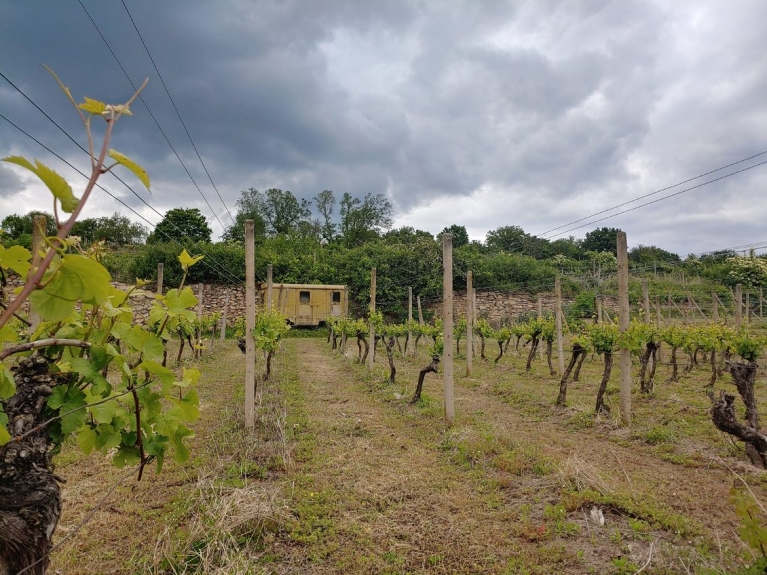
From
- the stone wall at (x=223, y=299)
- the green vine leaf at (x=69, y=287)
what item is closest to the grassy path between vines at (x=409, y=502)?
the green vine leaf at (x=69, y=287)

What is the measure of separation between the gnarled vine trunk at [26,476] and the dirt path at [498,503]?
6.79 feet

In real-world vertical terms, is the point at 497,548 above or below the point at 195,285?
below

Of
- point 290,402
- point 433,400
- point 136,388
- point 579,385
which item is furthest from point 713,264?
point 136,388

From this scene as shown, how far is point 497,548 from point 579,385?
7857 millimetres

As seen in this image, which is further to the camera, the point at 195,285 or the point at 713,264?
the point at 713,264

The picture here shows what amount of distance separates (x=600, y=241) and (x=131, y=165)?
52.3 meters

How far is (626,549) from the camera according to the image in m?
3.32

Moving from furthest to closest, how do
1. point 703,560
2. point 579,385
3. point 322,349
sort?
point 322,349 → point 579,385 → point 703,560

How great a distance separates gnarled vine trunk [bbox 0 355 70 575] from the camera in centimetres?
142

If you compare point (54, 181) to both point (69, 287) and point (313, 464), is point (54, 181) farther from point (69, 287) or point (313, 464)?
point (313, 464)

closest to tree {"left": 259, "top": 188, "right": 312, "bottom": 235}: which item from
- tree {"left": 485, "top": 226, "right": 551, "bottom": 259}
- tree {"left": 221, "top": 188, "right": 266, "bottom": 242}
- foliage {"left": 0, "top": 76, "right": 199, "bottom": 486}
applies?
tree {"left": 221, "top": 188, "right": 266, "bottom": 242}

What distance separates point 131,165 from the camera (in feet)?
2.71

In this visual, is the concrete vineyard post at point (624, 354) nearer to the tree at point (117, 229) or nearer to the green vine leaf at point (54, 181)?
the green vine leaf at point (54, 181)

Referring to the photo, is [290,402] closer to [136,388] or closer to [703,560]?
[703,560]
